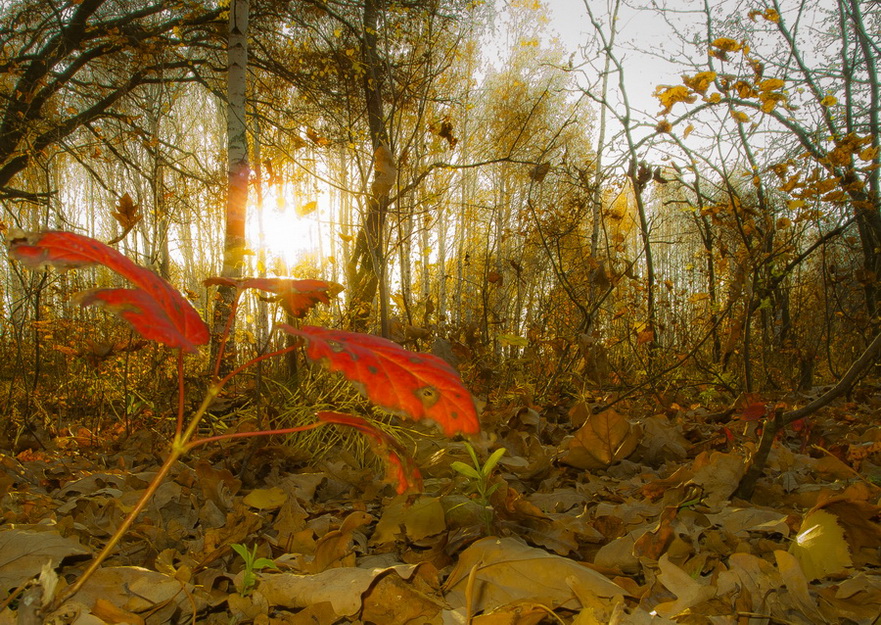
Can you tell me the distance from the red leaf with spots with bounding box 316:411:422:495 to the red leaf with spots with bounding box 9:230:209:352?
18 centimetres

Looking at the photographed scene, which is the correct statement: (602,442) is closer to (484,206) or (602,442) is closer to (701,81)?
(701,81)

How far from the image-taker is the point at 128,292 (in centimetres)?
50

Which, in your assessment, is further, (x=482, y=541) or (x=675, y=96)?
(x=675, y=96)

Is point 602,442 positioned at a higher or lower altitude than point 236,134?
lower

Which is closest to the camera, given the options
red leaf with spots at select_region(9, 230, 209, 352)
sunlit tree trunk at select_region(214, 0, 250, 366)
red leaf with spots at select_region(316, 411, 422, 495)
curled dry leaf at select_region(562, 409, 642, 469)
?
red leaf with spots at select_region(9, 230, 209, 352)

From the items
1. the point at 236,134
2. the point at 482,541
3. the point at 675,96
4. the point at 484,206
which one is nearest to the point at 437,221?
the point at 484,206

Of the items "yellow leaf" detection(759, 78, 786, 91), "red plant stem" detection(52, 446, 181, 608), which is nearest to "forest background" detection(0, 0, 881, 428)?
"yellow leaf" detection(759, 78, 786, 91)

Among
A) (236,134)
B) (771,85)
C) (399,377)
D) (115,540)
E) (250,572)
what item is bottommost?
(250,572)

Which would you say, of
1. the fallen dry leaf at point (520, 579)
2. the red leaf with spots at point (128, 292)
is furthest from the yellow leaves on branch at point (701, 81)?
the red leaf with spots at point (128, 292)

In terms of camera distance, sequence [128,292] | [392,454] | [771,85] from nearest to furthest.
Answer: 1. [128,292]
2. [392,454]
3. [771,85]

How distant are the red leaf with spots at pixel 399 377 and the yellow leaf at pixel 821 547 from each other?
2.22 feet

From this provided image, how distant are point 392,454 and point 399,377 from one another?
183 millimetres

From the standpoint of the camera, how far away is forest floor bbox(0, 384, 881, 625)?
0.77 metres

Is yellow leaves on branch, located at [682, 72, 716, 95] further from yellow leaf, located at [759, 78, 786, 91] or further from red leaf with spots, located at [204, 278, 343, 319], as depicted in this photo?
red leaf with spots, located at [204, 278, 343, 319]
